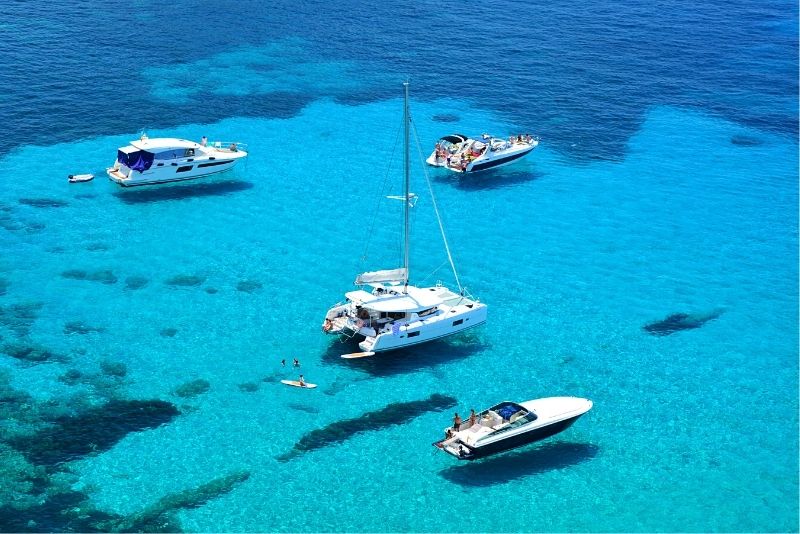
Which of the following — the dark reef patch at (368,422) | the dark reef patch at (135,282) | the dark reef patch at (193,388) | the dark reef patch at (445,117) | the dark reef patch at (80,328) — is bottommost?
the dark reef patch at (368,422)

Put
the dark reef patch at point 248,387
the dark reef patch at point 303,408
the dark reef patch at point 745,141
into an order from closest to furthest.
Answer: the dark reef patch at point 303,408, the dark reef patch at point 248,387, the dark reef patch at point 745,141

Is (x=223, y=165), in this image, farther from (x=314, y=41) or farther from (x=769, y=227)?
(x=769, y=227)

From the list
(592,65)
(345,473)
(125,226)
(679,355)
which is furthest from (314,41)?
(345,473)

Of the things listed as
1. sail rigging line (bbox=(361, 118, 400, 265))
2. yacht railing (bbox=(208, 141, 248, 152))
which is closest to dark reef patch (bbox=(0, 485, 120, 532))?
sail rigging line (bbox=(361, 118, 400, 265))

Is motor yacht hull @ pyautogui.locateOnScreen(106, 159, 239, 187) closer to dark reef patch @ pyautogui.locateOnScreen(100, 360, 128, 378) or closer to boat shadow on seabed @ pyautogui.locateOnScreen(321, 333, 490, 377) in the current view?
dark reef patch @ pyautogui.locateOnScreen(100, 360, 128, 378)

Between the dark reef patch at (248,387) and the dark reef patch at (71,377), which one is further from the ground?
the dark reef patch at (71,377)

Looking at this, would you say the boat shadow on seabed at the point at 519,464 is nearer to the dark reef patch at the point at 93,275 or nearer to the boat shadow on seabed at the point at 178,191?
the dark reef patch at the point at 93,275

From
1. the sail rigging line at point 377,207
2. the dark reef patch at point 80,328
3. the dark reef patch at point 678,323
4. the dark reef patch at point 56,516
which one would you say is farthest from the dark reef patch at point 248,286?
the dark reef patch at point 678,323

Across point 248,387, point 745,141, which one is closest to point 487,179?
point 745,141
